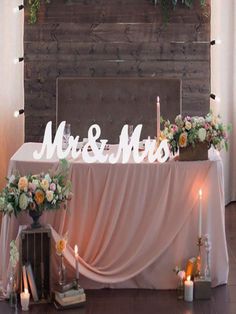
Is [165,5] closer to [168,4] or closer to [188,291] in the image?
[168,4]

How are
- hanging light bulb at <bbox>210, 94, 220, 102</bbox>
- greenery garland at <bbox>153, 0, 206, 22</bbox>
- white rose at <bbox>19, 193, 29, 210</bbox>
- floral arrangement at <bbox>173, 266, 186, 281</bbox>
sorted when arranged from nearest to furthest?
white rose at <bbox>19, 193, 29, 210</bbox>, floral arrangement at <bbox>173, 266, 186, 281</bbox>, greenery garland at <bbox>153, 0, 206, 22</bbox>, hanging light bulb at <bbox>210, 94, 220, 102</bbox>

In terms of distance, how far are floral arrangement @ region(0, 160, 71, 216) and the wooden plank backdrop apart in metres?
2.61

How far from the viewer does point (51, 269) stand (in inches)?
173

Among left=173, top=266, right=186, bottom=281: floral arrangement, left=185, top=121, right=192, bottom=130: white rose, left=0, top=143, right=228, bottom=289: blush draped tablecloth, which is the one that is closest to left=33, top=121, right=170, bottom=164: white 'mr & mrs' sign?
left=0, top=143, right=228, bottom=289: blush draped tablecloth

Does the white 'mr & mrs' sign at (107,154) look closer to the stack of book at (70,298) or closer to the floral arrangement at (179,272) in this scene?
the floral arrangement at (179,272)

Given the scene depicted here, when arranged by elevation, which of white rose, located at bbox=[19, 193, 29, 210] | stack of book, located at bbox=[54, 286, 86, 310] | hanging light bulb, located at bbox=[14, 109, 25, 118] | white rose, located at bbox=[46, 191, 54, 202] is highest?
hanging light bulb, located at bbox=[14, 109, 25, 118]

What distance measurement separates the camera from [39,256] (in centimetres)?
437

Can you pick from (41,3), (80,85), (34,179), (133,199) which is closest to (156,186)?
(133,199)

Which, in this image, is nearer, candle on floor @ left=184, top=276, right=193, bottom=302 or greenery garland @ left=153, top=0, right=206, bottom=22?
candle on floor @ left=184, top=276, right=193, bottom=302

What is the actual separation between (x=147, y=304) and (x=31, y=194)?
0.96 m

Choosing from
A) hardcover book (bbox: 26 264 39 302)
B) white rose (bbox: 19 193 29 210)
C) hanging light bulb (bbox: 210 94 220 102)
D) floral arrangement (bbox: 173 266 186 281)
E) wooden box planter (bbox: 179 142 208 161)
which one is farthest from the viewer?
hanging light bulb (bbox: 210 94 220 102)

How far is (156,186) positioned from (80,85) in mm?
2358

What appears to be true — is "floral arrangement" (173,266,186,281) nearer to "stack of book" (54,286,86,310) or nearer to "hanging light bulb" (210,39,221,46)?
"stack of book" (54,286,86,310)

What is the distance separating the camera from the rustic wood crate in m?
4.32
